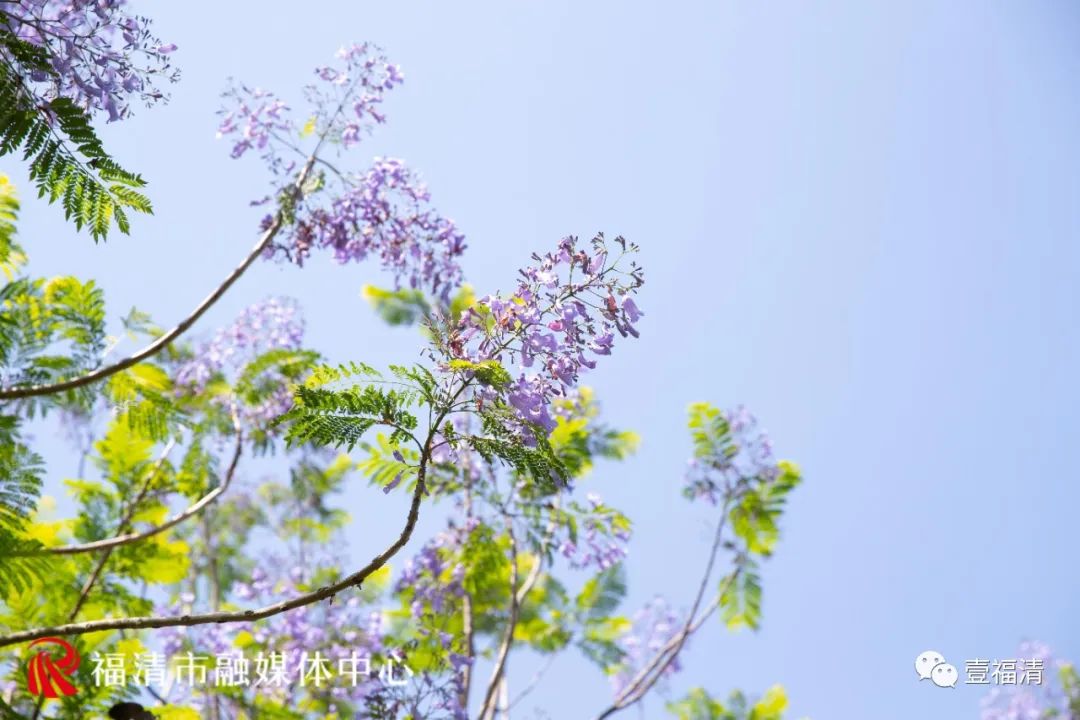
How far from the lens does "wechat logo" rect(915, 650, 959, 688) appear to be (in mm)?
6840

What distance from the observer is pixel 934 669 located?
6.96 m

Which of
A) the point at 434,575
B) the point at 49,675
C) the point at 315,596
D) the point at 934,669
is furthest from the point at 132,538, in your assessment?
the point at 934,669

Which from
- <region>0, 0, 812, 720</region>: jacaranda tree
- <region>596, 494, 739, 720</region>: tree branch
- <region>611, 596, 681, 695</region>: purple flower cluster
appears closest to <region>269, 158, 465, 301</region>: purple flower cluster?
<region>0, 0, 812, 720</region>: jacaranda tree

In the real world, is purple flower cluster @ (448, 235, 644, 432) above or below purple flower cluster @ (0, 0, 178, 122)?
below

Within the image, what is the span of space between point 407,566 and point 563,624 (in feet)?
Answer: 7.81

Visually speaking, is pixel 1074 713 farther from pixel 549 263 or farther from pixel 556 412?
pixel 549 263

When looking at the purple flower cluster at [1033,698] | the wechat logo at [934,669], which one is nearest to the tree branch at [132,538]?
the wechat logo at [934,669]

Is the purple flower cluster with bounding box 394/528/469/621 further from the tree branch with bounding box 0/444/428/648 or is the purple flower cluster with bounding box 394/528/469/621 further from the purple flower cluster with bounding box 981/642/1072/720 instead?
the purple flower cluster with bounding box 981/642/1072/720

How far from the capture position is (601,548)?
6.14 m

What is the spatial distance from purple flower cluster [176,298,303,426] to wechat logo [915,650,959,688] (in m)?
4.30

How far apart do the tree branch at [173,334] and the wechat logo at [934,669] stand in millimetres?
4794

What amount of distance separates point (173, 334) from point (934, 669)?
532 cm

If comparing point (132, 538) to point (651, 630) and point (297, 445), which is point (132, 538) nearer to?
point (297, 445)

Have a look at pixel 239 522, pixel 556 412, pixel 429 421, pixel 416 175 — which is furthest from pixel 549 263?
pixel 239 522
